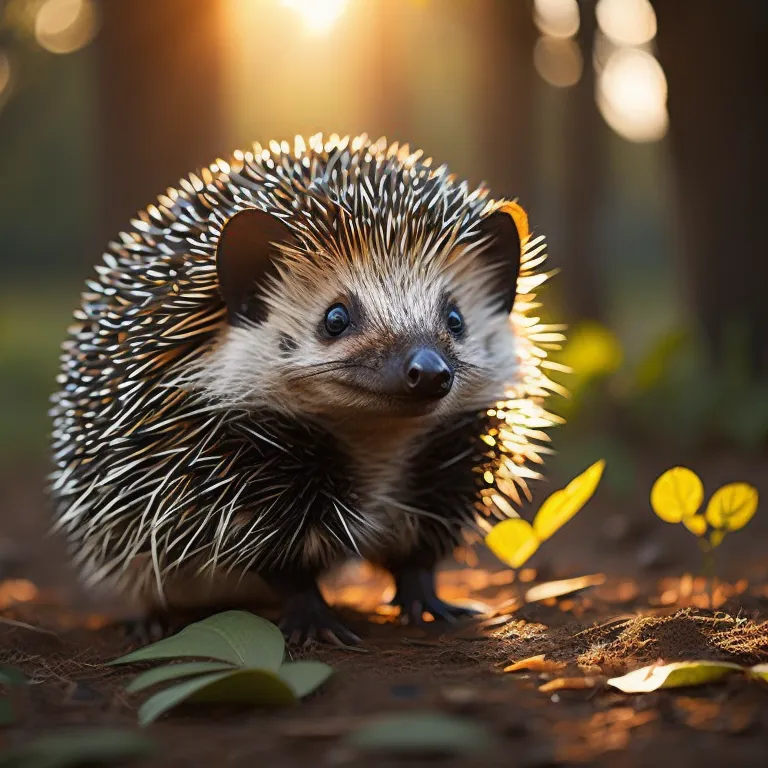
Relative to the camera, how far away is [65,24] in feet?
42.0

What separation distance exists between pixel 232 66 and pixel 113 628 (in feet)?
29.7

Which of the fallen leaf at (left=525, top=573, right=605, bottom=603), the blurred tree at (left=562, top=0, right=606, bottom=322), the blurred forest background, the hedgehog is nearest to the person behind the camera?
the hedgehog

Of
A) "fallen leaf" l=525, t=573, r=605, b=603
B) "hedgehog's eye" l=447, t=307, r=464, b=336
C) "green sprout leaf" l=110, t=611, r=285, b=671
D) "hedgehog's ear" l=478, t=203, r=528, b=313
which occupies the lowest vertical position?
"fallen leaf" l=525, t=573, r=605, b=603

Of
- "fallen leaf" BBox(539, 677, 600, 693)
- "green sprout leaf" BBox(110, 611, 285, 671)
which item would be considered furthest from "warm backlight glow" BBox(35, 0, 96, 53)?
"fallen leaf" BBox(539, 677, 600, 693)

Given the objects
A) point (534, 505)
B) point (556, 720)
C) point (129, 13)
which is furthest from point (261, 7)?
point (556, 720)

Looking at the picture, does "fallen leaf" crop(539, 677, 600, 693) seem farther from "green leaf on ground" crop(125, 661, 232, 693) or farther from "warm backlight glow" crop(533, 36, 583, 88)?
"warm backlight glow" crop(533, 36, 583, 88)

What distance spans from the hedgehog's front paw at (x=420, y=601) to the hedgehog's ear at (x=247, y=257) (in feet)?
5.37

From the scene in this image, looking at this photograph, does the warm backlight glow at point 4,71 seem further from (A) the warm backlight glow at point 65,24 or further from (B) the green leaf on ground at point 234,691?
(B) the green leaf on ground at point 234,691

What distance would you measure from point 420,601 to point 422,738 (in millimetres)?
2585

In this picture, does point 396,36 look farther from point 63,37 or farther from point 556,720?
point 556,720

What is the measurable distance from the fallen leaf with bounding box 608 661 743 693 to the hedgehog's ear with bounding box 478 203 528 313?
88.1 inches

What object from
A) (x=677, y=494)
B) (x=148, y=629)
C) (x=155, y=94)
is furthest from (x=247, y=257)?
(x=155, y=94)

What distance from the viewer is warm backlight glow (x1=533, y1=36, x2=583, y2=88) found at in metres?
13.6

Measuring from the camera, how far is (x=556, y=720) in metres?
3.46
